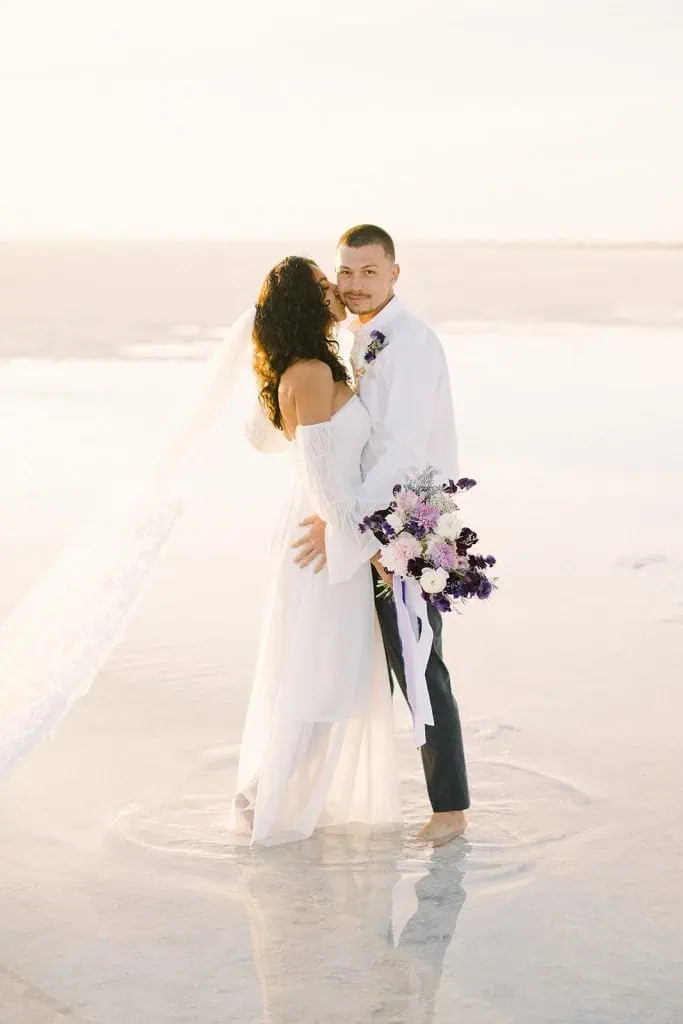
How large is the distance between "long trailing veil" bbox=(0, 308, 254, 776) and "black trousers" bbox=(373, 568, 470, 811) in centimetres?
78

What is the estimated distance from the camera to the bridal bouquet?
459 centimetres

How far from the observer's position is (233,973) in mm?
3957

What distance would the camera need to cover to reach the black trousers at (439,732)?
4.84 metres

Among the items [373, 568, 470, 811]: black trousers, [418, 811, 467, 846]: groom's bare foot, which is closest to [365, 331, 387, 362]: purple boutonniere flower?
[373, 568, 470, 811]: black trousers

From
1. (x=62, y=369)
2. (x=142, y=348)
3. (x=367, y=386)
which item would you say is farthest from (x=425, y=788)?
(x=142, y=348)

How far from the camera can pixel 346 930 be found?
4203 millimetres

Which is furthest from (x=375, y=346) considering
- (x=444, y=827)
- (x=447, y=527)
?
(x=444, y=827)

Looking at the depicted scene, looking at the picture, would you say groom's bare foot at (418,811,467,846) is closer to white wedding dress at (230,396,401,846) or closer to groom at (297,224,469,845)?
groom at (297,224,469,845)

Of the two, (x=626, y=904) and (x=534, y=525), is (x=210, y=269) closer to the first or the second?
(x=534, y=525)

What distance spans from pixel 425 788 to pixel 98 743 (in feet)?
4.00

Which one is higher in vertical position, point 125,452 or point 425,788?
point 125,452

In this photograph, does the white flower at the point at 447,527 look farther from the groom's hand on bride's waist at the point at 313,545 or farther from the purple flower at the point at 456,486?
the groom's hand on bride's waist at the point at 313,545

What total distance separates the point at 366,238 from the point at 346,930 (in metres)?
2.09

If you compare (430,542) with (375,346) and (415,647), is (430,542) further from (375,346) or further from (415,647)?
(375,346)
